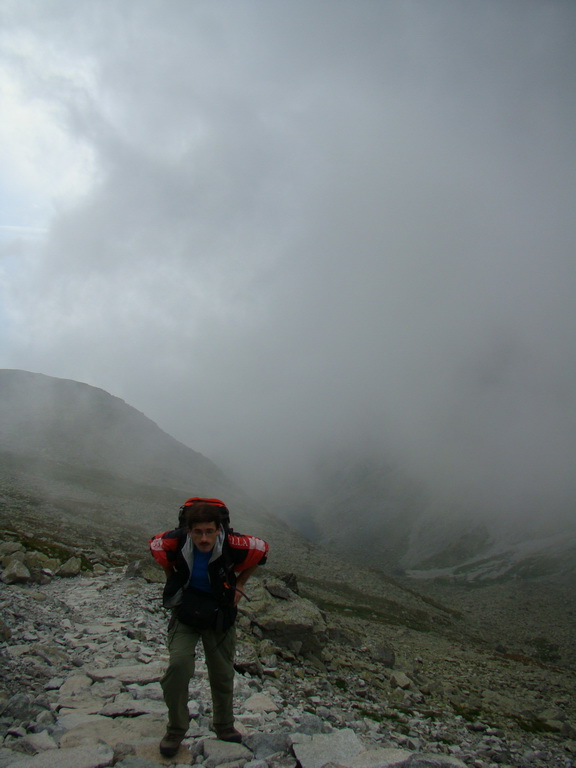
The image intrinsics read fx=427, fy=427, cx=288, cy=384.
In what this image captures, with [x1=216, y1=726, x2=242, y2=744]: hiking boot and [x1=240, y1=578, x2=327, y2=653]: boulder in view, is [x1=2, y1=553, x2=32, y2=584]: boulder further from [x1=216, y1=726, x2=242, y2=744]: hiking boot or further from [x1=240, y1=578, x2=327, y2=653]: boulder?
[x1=216, y1=726, x2=242, y2=744]: hiking boot

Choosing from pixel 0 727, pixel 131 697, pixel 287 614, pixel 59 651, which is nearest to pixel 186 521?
pixel 0 727

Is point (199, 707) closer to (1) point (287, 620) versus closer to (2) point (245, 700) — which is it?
(2) point (245, 700)

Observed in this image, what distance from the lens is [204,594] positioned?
22.0 feet

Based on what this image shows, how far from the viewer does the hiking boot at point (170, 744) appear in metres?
6.21

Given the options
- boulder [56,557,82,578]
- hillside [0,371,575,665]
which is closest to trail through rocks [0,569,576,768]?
boulder [56,557,82,578]

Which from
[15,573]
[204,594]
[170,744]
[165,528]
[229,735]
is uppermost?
[204,594]

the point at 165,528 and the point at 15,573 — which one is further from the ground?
the point at 15,573

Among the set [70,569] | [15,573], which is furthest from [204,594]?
[70,569]

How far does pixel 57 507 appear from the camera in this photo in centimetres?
9525

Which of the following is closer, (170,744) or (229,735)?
(170,744)

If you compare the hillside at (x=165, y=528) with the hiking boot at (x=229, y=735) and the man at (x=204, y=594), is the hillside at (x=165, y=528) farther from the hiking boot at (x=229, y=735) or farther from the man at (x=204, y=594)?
the man at (x=204, y=594)

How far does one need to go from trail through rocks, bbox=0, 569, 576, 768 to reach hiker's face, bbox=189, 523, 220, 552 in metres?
3.00

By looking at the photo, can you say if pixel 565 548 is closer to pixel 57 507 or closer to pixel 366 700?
pixel 57 507

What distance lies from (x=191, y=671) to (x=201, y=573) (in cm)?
131
